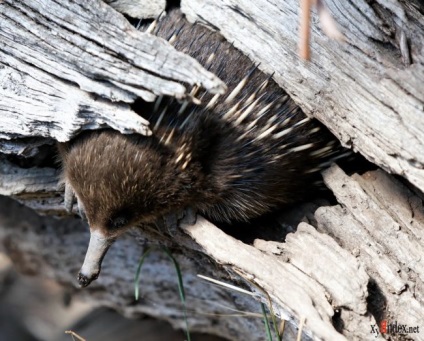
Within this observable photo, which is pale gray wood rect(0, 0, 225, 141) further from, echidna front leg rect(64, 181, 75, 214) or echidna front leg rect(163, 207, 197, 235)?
echidna front leg rect(163, 207, 197, 235)

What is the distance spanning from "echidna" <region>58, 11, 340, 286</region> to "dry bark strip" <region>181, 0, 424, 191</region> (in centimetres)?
8

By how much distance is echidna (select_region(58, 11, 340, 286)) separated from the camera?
68.5 inches

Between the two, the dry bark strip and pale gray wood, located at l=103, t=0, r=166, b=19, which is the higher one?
the dry bark strip

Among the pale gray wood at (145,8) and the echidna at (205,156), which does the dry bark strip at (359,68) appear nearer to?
the echidna at (205,156)

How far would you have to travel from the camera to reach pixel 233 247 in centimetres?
185

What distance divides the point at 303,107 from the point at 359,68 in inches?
8.6

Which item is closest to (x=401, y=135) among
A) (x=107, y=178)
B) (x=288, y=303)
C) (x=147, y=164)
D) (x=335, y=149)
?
(x=335, y=149)

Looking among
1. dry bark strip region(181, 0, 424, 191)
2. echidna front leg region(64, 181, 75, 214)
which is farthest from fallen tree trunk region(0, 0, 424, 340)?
echidna front leg region(64, 181, 75, 214)

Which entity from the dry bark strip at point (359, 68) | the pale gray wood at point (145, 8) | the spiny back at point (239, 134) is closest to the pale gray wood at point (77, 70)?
the spiny back at point (239, 134)

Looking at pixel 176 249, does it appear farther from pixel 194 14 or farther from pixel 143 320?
pixel 194 14

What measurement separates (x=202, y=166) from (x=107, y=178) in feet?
0.99

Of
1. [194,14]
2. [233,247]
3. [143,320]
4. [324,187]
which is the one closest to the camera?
[233,247]

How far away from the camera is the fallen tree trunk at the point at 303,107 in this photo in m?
1.68

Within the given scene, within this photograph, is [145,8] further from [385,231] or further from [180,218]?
[385,231]
